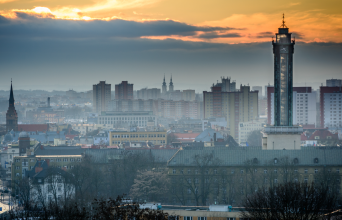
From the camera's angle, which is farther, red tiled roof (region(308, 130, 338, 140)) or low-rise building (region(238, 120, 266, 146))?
low-rise building (region(238, 120, 266, 146))

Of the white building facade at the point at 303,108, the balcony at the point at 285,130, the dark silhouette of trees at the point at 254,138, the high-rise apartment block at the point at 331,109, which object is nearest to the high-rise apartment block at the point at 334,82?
the white building facade at the point at 303,108

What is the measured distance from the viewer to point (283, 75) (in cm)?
5488

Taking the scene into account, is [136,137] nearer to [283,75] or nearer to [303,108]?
[283,75]

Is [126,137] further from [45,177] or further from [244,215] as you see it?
A: [244,215]

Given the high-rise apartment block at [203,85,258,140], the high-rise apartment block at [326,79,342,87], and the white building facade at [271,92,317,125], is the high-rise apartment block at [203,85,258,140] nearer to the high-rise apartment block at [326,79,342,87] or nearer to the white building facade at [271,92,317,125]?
the white building facade at [271,92,317,125]

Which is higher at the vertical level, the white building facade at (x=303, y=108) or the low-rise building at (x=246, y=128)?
the white building facade at (x=303, y=108)

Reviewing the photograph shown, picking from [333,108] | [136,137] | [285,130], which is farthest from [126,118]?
[285,130]

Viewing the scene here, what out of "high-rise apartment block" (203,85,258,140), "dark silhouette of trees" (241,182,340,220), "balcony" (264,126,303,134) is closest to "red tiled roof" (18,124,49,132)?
"high-rise apartment block" (203,85,258,140)

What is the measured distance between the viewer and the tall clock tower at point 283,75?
54688 millimetres

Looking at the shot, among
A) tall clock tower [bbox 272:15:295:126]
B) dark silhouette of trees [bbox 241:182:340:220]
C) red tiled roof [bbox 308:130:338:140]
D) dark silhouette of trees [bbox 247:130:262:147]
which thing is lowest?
dark silhouette of trees [bbox 247:130:262:147]

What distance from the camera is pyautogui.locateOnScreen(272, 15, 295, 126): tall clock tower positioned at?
54.7 meters

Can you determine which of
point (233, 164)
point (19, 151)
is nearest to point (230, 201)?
point (233, 164)

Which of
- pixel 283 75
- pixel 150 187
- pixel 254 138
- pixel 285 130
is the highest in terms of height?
pixel 283 75

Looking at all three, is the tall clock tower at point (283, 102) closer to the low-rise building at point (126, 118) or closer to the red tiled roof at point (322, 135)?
the red tiled roof at point (322, 135)
